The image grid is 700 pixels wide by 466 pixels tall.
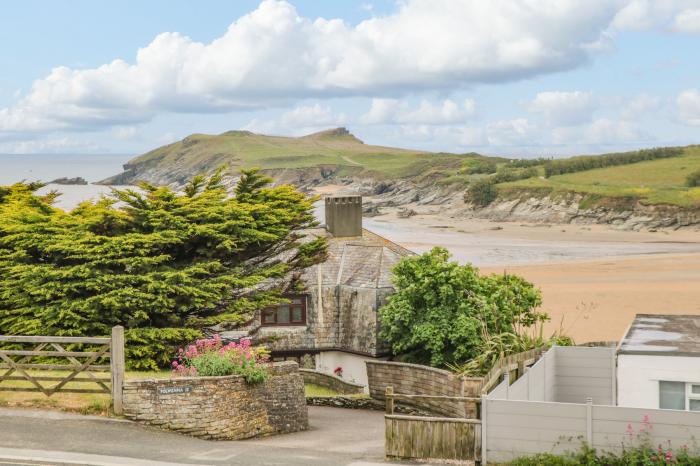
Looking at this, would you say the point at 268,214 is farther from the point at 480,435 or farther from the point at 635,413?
the point at 635,413

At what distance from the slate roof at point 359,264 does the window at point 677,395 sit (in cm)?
1639

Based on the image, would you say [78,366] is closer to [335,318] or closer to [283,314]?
[283,314]

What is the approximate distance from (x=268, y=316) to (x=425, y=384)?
8615mm

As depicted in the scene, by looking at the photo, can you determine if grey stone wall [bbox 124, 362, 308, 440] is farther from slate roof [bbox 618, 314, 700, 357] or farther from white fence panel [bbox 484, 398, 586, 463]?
slate roof [bbox 618, 314, 700, 357]

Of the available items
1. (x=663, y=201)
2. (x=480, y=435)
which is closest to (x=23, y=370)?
(x=480, y=435)

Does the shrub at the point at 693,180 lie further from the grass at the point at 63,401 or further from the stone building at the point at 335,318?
the grass at the point at 63,401

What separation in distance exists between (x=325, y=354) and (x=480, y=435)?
716 inches

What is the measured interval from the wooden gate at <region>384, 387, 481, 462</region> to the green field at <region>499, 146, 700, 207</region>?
341 feet

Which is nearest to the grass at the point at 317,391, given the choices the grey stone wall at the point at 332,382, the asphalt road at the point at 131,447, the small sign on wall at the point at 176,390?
the grey stone wall at the point at 332,382

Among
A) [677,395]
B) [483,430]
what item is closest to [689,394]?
[677,395]

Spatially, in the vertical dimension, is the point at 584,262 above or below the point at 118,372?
below

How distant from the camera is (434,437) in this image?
16.6m

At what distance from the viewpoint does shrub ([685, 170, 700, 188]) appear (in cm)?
12812

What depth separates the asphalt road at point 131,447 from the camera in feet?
51.1
